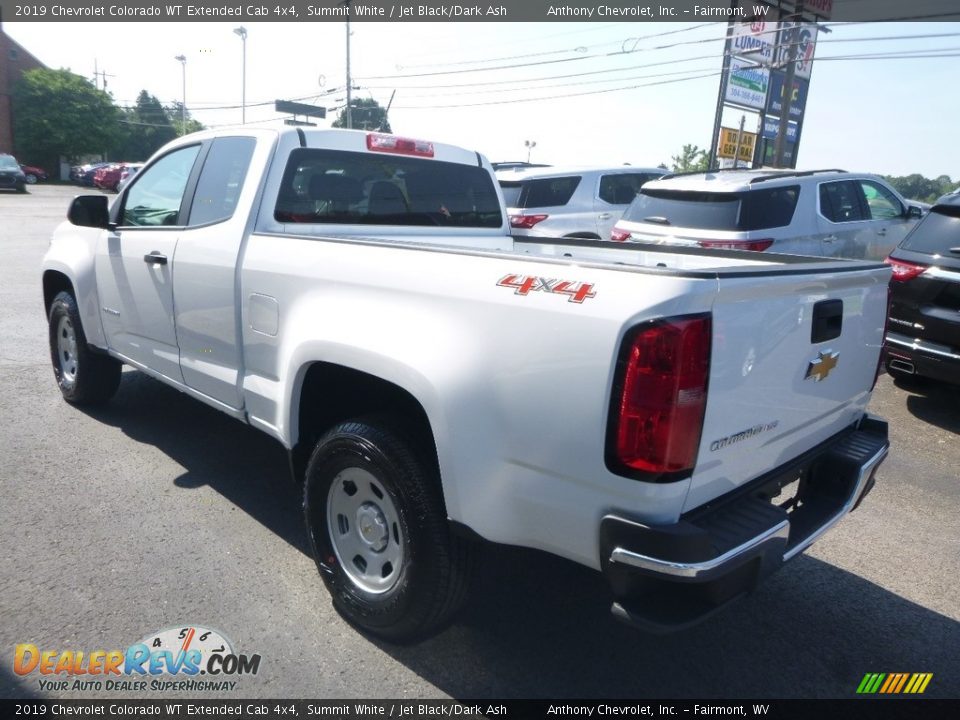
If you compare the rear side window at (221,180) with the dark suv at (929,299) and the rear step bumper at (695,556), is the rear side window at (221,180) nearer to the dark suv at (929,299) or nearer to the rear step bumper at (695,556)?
the rear step bumper at (695,556)

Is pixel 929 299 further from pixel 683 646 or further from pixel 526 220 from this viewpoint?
pixel 526 220

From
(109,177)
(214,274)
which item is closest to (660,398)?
(214,274)

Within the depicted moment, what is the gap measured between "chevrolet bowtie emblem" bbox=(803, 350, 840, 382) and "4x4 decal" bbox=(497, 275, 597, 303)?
96 cm

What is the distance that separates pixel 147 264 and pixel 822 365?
349cm

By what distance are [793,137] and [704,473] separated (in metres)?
42.4

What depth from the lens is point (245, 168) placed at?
3656mm

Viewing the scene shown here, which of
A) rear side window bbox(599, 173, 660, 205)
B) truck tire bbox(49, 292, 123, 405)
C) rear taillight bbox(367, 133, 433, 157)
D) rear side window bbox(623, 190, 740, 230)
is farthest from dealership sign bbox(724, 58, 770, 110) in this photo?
truck tire bbox(49, 292, 123, 405)

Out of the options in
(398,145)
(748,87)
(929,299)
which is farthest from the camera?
(748,87)

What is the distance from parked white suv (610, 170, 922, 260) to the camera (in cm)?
749

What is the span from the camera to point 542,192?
10969 millimetres

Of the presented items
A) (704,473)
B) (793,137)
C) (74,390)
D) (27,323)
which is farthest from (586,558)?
(793,137)

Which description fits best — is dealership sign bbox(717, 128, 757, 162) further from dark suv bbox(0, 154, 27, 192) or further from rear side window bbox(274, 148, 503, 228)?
dark suv bbox(0, 154, 27, 192)

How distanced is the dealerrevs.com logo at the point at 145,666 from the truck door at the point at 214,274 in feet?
3.78

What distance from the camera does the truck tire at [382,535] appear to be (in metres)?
2.54
